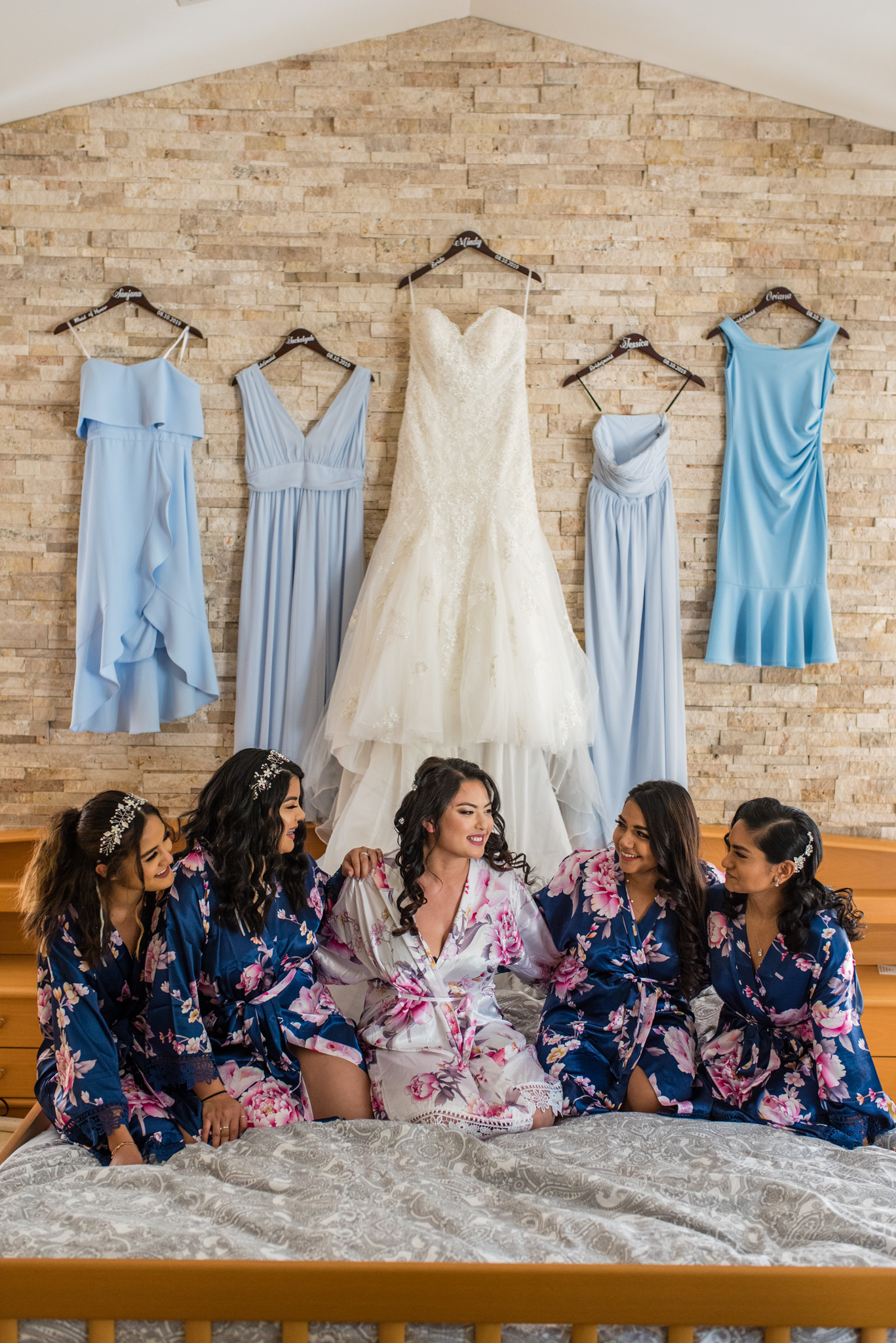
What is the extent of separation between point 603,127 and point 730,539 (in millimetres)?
1330

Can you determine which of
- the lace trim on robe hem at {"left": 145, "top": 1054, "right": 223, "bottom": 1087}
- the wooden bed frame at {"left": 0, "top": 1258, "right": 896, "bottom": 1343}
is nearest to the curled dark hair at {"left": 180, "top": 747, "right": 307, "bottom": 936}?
the lace trim on robe hem at {"left": 145, "top": 1054, "right": 223, "bottom": 1087}

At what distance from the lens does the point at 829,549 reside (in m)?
2.96

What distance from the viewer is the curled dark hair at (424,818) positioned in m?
1.88

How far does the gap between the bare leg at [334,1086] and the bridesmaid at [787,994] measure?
26.4 inches

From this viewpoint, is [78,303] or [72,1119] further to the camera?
[78,303]

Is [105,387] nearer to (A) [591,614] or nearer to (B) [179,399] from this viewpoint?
(B) [179,399]

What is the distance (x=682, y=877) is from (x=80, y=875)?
46.4 inches

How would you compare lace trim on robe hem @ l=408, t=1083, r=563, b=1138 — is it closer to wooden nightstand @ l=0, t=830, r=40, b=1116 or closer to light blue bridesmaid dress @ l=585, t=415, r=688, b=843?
light blue bridesmaid dress @ l=585, t=415, r=688, b=843

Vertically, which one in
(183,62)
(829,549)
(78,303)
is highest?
(183,62)

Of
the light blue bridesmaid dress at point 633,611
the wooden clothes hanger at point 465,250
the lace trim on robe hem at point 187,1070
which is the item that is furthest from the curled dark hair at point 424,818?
the wooden clothes hanger at point 465,250

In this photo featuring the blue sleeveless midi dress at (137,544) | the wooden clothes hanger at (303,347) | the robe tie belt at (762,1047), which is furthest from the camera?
the wooden clothes hanger at (303,347)

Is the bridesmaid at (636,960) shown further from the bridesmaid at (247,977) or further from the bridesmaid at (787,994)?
the bridesmaid at (247,977)

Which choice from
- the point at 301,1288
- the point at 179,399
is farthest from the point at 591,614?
the point at 301,1288

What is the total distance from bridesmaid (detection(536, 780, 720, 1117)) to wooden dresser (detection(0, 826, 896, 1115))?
973 millimetres
